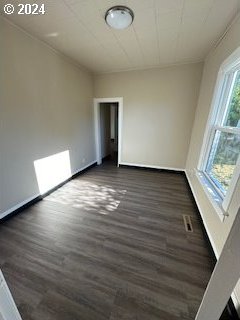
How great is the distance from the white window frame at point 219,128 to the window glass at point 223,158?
0.19 ft

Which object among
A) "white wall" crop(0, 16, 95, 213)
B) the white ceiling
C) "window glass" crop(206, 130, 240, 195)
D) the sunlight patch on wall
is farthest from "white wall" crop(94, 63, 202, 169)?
the sunlight patch on wall

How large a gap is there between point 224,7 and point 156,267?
9.38 ft

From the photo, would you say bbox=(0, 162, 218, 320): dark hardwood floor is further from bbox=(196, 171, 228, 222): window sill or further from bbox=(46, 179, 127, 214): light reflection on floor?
bbox=(196, 171, 228, 222): window sill

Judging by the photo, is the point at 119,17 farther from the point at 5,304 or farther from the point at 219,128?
the point at 5,304

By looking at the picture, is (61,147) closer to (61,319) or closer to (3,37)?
(3,37)

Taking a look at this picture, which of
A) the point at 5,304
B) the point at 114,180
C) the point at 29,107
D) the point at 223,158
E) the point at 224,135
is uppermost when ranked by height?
the point at 29,107

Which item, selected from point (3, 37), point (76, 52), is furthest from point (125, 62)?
point (3, 37)

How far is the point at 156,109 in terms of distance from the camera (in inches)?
145

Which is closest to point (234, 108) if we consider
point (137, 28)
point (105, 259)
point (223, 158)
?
point (223, 158)

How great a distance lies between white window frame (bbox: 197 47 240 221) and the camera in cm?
147

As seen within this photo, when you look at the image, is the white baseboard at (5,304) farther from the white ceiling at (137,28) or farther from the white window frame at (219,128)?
the white ceiling at (137,28)

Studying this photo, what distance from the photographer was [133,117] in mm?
3912

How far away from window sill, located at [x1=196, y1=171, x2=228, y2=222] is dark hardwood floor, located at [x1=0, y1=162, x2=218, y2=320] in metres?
0.51

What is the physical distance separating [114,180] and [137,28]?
2786mm
